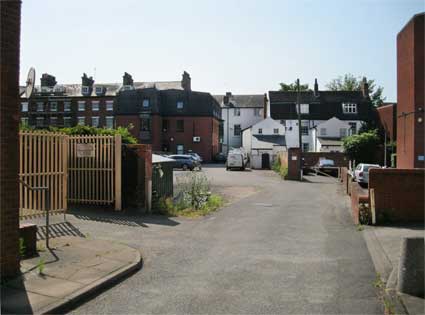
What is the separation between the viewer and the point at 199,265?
7594mm

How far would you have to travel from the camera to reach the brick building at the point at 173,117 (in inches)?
2368

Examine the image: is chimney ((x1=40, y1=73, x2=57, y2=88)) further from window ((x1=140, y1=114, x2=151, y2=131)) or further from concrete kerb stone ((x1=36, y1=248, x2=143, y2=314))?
concrete kerb stone ((x1=36, y1=248, x2=143, y2=314))

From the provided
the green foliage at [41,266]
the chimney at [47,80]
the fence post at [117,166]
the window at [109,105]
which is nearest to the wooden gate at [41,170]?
the fence post at [117,166]

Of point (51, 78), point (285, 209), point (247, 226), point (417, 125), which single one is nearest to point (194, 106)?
point (51, 78)

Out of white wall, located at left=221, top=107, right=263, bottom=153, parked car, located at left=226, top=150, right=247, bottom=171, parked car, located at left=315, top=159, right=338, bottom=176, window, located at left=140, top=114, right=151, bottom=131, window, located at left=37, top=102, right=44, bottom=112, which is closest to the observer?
parked car, located at left=315, top=159, right=338, bottom=176

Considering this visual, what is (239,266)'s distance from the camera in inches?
296

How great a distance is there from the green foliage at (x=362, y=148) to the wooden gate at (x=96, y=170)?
35.4 m

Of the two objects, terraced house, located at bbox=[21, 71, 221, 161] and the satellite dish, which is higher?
terraced house, located at bbox=[21, 71, 221, 161]

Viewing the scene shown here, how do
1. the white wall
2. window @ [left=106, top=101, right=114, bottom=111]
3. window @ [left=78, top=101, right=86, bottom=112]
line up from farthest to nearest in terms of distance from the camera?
the white wall < window @ [left=78, top=101, right=86, bottom=112] < window @ [left=106, top=101, right=114, bottom=111]

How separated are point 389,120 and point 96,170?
45.7 m

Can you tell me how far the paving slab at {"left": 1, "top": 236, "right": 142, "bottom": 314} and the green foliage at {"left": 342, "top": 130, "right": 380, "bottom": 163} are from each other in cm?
3920

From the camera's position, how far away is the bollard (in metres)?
5.79

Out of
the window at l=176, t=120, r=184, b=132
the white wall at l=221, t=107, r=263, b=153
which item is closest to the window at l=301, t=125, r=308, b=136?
the window at l=176, t=120, r=184, b=132

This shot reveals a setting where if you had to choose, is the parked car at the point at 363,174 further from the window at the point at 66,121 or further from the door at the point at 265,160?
the window at the point at 66,121
